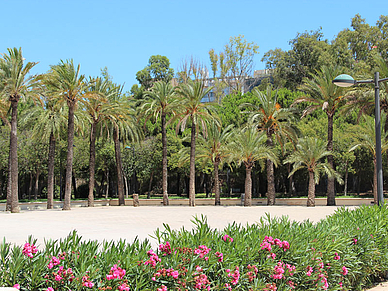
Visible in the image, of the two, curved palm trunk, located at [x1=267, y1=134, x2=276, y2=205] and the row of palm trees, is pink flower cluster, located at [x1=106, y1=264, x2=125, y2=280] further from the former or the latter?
curved palm trunk, located at [x1=267, y1=134, x2=276, y2=205]

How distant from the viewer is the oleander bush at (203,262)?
402 centimetres

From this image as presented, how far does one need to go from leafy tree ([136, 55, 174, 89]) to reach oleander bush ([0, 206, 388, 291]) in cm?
6198

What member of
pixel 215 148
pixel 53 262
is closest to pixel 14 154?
pixel 215 148

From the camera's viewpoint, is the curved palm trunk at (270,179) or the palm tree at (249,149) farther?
the curved palm trunk at (270,179)

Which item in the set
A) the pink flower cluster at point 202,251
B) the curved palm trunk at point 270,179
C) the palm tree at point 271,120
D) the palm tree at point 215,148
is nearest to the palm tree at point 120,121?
the palm tree at point 215,148

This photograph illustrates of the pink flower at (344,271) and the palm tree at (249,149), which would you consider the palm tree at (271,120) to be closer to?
the palm tree at (249,149)

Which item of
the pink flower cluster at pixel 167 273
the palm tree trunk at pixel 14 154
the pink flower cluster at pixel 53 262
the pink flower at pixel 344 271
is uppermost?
the palm tree trunk at pixel 14 154

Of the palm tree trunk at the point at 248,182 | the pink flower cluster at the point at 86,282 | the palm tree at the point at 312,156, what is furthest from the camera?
the palm tree trunk at the point at 248,182

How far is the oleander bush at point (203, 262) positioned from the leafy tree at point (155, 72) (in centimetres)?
6198

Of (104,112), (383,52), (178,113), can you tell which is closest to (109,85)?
(104,112)

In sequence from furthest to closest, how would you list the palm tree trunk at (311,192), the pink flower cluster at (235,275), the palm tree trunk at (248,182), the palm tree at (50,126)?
the palm tree trunk at (248,182) → the palm tree trunk at (311,192) → the palm tree at (50,126) → the pink flower cluster at (235,275)

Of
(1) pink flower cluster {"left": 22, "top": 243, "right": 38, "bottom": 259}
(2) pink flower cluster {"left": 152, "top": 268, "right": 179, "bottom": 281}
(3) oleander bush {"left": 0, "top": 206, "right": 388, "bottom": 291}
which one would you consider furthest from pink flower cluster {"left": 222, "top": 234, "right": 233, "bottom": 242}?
(1) pink flower cluster {"left": 22, "top": 243, "right": 38, "bottom": 259}

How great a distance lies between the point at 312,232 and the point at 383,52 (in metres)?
51.3

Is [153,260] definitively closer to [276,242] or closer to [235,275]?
[235,275]
